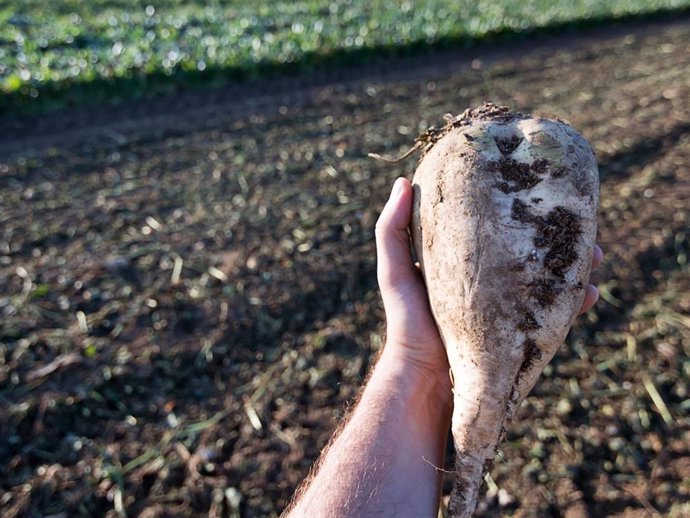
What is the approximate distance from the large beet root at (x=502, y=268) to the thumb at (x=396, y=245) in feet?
0.50

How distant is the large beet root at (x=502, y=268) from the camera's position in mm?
1973

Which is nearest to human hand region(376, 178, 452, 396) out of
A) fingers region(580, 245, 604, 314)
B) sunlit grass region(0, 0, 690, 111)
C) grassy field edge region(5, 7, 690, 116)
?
fingers region(580, 245, 604, 314)

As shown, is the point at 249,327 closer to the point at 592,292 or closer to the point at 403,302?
the point at 403,302

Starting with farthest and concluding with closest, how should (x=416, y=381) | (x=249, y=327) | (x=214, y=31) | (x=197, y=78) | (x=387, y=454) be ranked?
1. (x=214, y=31)
2. (x=197, y=78)
3. (x=249, y=327)
4. (x=416, y=381)
5. (x=387, y=454)

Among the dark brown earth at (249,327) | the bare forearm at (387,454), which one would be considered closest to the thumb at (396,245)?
the bare forearm at (387,454)

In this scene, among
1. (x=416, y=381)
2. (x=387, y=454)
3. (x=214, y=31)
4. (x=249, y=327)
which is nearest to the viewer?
(x=387, y=454)

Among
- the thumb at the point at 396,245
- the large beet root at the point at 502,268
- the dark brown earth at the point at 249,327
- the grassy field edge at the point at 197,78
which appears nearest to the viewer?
the large beet root at the point at 502,268

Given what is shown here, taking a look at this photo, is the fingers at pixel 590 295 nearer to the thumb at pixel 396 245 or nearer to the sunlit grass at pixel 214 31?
the thumb at pixel 396 245

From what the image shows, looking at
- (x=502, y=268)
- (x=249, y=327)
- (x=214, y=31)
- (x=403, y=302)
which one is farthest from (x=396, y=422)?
(x=214, y=31)

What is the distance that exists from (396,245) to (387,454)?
2.47 feet

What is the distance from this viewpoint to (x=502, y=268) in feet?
6.49

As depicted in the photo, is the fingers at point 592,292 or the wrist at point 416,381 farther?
the fingers at point 592,292

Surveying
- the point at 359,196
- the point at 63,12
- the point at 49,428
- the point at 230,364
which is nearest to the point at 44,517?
the point at 49,428

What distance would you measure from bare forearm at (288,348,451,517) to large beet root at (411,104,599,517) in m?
0.15
